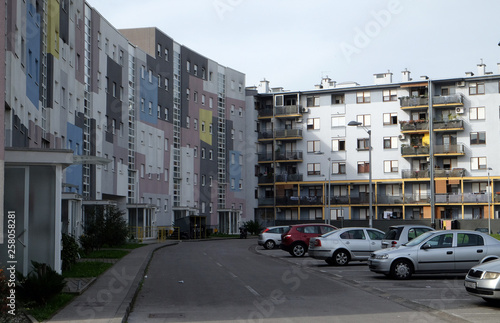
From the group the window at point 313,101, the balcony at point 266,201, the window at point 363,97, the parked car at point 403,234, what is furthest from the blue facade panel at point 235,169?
the parked car at point 403,234

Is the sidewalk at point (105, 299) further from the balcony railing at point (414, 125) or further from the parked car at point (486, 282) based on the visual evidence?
the balcony railing at point (414, 125)

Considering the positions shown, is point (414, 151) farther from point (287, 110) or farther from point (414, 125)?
point (287, 110)

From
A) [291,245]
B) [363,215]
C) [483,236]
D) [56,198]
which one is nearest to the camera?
[56,198]

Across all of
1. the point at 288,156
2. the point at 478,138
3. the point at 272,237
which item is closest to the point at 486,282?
the point at 272,237

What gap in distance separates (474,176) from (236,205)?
28.0 metres

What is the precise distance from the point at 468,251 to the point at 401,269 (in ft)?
6.72

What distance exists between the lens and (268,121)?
3639 inches

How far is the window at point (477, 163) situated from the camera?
79312 mm

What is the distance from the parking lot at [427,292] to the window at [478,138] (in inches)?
2198

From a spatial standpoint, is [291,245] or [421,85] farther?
[421,85]

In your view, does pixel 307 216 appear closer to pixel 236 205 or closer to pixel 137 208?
pixel 236 205

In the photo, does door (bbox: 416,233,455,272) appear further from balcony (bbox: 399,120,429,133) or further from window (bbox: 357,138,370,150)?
window (bbox: 357,138,370,150)

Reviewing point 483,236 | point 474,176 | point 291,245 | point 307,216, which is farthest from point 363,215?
point 483,236

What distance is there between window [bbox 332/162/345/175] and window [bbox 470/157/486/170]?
1494 cm
